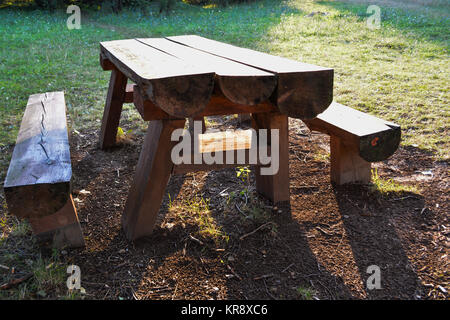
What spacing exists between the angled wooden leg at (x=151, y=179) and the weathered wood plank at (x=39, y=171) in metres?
0.38

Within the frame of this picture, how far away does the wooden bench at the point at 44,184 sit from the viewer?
180cm

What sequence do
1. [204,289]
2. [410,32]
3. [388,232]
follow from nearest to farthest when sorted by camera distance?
[204,289] < [388,232] < [410,32]

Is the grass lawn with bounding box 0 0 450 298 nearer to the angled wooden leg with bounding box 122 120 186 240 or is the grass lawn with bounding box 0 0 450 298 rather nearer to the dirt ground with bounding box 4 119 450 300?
the dirt ground with bounding box 4 119 450 300

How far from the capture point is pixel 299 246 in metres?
2.15

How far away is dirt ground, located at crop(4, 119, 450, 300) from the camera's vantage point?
6.17ft

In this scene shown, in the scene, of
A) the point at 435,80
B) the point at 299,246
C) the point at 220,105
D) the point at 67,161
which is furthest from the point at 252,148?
the point at 435,80

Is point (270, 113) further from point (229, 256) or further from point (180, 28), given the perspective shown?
point (180, 28)

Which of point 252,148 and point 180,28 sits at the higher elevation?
point 252,148

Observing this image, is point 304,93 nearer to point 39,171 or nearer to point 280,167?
point 280,167

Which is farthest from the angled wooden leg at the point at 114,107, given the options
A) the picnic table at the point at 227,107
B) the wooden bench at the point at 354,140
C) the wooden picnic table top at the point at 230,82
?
the wooden bench at the point at 354,140

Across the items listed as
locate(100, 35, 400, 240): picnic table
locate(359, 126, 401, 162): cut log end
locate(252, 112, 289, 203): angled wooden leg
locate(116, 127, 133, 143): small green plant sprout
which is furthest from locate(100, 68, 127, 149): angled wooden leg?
locate(359, 126, 401, 162): cut log end

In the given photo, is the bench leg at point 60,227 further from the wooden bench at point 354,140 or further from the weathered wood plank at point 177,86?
the wooden bench at point 354,140

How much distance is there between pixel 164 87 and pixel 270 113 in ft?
2.52

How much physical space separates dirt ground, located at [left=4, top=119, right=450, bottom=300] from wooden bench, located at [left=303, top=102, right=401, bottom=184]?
106 mm
